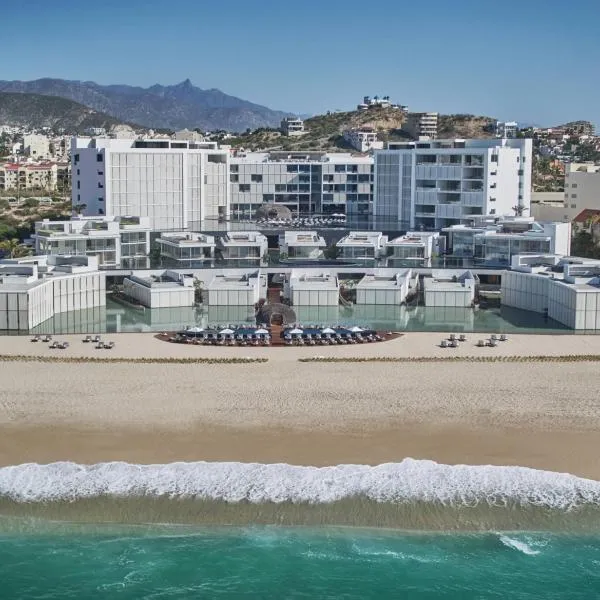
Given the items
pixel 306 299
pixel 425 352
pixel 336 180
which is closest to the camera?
pixel 425 352

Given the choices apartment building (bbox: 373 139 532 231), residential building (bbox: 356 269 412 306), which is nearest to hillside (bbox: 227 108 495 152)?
apartment building (bbox: 373 139 532 231)

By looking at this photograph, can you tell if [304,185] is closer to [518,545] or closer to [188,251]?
[188,251]

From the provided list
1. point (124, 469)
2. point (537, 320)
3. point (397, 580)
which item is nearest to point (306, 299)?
point (537, 320)

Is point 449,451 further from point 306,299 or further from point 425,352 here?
point 306,299

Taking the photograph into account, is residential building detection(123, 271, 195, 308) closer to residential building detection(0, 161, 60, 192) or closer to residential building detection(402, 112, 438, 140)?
residential building detection(0, 161, 60, 192)

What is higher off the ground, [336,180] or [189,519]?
[336,180]

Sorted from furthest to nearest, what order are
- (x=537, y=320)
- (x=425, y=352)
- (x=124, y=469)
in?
(x=537, y=320) → (x=425, y=352) → (x=124, y=469)

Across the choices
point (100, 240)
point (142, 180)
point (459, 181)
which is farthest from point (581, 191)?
point (100, 240)
